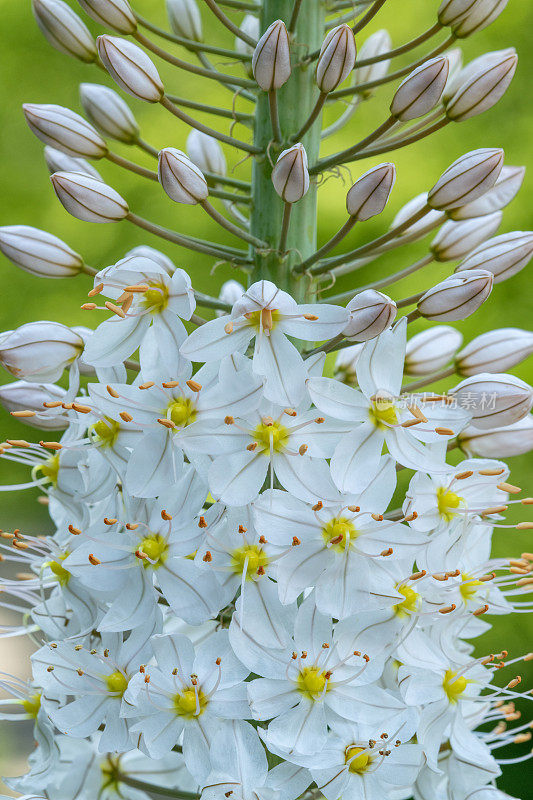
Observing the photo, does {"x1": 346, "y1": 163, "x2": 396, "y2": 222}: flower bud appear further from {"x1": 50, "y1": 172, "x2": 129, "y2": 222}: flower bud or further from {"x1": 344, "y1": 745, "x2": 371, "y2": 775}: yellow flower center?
{"x1": 344, "y1": 745, "x2": 371, "y2": 775}: yellow flower center

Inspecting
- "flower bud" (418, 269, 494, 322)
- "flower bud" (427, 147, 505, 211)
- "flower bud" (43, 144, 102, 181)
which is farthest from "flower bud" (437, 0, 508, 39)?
"flower bud" (43, 144, 102, 181)

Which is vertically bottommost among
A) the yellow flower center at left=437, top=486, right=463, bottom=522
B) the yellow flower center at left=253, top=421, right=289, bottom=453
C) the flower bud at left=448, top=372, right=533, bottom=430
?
the yellow flower center at left=437, top=486, right=463, bottom=522

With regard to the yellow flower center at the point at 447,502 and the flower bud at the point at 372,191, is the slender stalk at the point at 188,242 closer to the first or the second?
the flower bud at the point at 372,191

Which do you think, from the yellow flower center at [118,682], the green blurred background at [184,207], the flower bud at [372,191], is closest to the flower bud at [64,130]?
the flower bud at [372,191]

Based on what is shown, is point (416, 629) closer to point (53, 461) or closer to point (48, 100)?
point (53, 461)

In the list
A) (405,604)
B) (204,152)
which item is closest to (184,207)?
(204,152)

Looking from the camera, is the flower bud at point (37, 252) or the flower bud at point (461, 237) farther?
the flower bud at point (461, 237)
